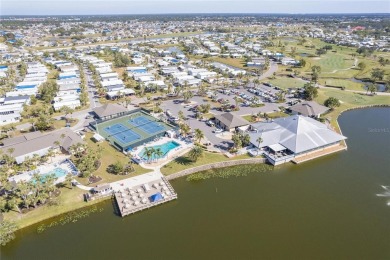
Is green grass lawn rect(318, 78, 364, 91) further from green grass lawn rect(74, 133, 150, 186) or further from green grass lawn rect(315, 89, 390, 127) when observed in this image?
green grass lawn rect(74, 133, 150, 186)

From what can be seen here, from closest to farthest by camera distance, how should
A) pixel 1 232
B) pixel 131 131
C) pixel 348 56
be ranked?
pixel 1 232 → pixel 131 131 → pixel 348 56

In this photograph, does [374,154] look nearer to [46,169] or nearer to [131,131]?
[131,131]

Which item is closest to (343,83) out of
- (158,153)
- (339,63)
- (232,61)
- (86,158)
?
(339,63)

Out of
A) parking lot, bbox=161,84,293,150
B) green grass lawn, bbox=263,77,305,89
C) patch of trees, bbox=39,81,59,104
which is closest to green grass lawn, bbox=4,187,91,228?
parking lot, bbox=161,84,293,150

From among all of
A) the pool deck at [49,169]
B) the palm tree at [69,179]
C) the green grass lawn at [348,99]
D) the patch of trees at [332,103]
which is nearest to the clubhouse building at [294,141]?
the green grass lawn at [348,99]

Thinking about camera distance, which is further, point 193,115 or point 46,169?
point 193,115

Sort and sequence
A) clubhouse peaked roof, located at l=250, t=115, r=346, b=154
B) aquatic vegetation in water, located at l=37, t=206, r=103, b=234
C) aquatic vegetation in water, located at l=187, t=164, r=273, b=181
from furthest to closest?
clubhouse peaked roof, located at l=250, t=115, r=346, b=154
aquatic vegetation in water, located at l=187, t=164, r=273, b=181
aquatic vegetation in water, located at l=37, t=206, r=103, b=234

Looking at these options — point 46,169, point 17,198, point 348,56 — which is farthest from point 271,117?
point 348,56
